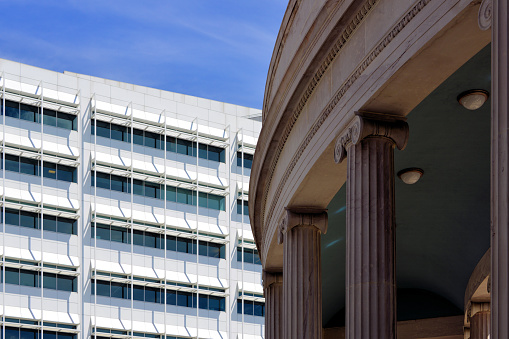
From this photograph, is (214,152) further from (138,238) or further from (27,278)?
(27,278)

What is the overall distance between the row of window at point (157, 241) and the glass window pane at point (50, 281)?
561 centimetres

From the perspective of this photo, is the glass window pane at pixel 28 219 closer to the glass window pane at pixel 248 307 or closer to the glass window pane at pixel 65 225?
the glass window pane at pixel 65 225

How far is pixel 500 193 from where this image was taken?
974 cm

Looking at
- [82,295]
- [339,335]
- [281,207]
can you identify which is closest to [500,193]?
[281,207]

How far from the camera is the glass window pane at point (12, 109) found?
8225 cm

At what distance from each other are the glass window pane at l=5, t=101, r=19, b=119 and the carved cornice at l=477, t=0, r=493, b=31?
75538 mm

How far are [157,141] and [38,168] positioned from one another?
1277 cm

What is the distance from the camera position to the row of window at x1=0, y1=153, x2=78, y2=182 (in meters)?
81.8

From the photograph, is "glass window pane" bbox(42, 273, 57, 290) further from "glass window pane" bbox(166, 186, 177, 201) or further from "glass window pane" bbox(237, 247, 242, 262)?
"glass window pane" bbox(237, 247, 242, 262)

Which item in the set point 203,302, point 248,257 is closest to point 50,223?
point 203,302

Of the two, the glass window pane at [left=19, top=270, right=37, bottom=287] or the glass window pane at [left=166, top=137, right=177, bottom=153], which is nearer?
the glass window pane at [left=19, top=270, right=37, bottom=287]

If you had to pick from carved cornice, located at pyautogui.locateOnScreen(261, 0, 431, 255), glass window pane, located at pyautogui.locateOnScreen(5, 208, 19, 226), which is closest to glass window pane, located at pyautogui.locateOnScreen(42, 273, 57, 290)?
glass window pane, located at pyautogui.locateOnScreen(5, 208, 19, 226)

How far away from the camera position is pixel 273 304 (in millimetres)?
25891

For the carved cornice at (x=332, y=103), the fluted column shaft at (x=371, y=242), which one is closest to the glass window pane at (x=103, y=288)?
the carved cornice at (x=332, y=103)
